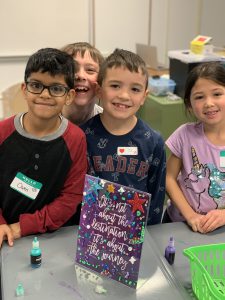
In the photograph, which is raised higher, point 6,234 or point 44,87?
point 44,87

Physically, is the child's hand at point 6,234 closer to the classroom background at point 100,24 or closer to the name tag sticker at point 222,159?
the name tag sticker at point 222,159

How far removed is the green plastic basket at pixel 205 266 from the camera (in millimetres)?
895

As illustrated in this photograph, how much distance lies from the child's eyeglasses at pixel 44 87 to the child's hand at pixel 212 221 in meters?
0.67

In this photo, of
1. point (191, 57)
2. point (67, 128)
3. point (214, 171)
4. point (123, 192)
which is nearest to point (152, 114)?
point (191, 57)

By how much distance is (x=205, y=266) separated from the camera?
3.48 feet

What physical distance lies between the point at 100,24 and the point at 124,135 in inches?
120

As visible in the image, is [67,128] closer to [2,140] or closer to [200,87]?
[2,140]

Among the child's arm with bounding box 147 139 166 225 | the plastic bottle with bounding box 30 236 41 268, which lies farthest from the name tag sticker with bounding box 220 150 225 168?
the plastic bottle with bounding box 30 236 41 268

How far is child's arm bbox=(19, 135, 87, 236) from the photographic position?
119 centimetres

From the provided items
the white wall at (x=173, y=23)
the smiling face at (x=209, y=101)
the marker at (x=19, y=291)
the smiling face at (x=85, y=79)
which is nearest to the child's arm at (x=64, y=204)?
the marker at (x=19, y=291)

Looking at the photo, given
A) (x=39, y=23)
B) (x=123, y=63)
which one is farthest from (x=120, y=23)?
(x=123, y=63)

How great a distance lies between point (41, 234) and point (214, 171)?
70cm

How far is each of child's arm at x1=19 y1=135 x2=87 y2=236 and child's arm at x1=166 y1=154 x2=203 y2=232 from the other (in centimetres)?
41

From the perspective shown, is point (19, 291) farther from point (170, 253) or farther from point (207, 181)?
point (207, 181)
